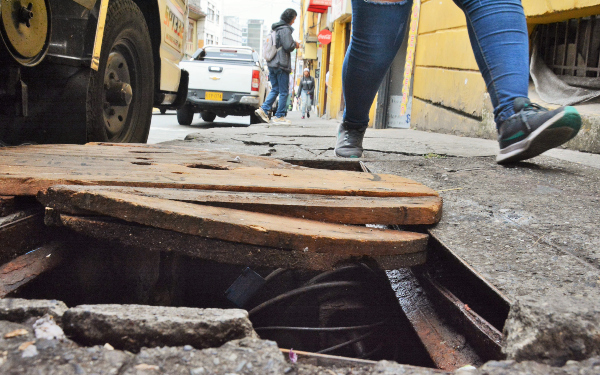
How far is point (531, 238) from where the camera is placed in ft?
3.87

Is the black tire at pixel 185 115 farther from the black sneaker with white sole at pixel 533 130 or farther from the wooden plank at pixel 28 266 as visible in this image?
the wooden plank at pixel 28 266

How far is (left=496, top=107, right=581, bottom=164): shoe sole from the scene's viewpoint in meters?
1.82

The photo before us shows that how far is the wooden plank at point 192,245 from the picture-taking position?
1.06 meters

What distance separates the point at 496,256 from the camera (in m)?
1.07

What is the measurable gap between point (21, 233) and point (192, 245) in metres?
0.39

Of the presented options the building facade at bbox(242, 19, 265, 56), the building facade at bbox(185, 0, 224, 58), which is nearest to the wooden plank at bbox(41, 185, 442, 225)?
the building facade at bbox(185, 0, 224, 58)

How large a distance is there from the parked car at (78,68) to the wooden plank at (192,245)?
0.91 m

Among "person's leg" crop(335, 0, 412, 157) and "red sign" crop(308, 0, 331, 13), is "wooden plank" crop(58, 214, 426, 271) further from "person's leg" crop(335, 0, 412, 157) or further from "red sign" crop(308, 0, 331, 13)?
"red sign" crop(308, 0, 331, 13)

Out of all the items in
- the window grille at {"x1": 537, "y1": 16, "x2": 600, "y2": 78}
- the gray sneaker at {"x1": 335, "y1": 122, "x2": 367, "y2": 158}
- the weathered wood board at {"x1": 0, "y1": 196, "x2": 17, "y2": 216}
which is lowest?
the weathered wood board at {"x1": 0, "y1": 196, "x2": 17, "y2": 216}

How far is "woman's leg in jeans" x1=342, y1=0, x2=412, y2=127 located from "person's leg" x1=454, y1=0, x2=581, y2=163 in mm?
305

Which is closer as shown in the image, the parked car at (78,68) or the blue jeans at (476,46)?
the parked car at (78,68)

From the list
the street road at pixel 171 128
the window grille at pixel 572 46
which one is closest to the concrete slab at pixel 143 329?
the window grille at pixel 572 46

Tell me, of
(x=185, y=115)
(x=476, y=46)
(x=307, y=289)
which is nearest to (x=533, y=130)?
(x=476, y=46)

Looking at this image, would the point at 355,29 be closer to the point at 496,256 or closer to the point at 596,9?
the point at 496,256
